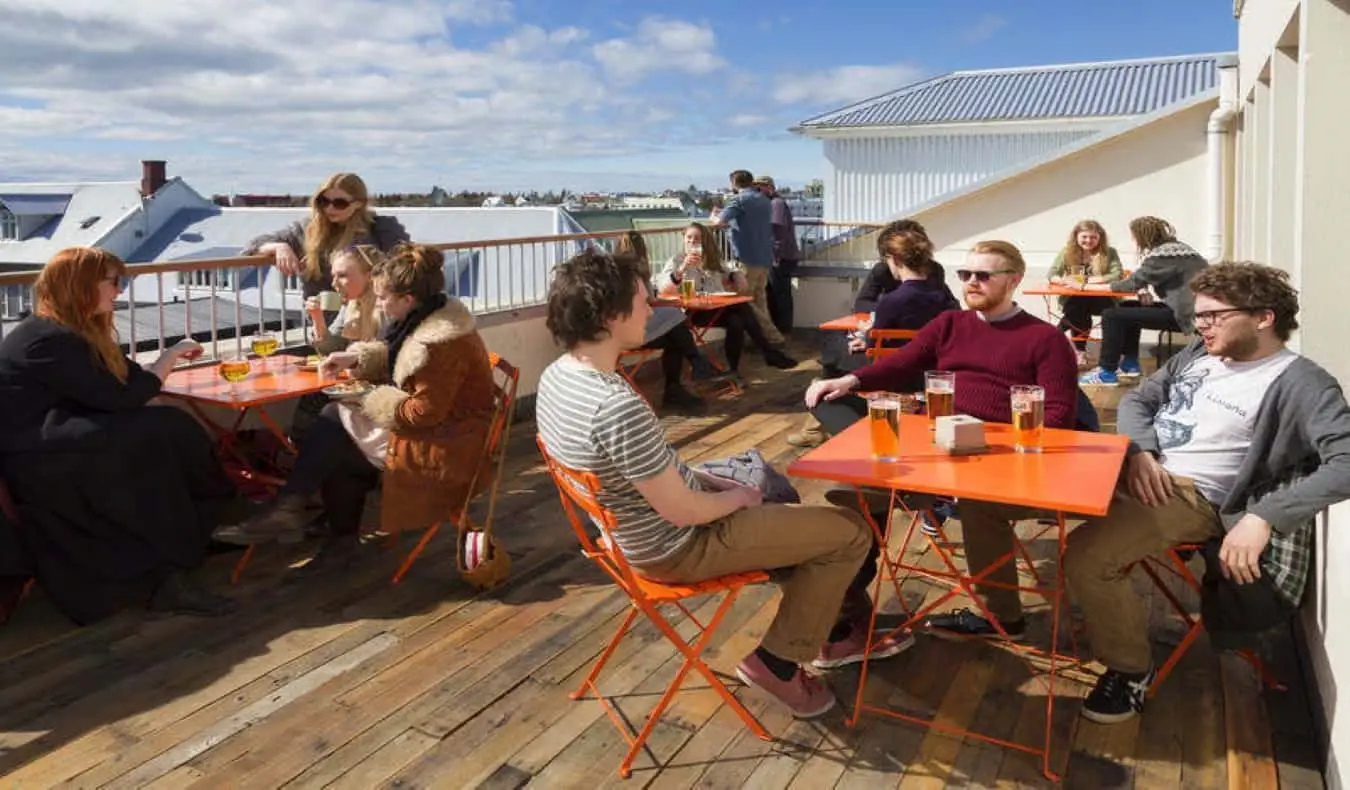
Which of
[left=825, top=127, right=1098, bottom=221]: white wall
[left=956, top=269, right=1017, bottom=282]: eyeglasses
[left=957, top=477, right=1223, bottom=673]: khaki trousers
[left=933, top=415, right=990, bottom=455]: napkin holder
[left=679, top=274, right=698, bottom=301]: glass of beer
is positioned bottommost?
[left=957, top=477, right=1223, bottom=673]: khaki trousers

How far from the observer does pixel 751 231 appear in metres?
9.78

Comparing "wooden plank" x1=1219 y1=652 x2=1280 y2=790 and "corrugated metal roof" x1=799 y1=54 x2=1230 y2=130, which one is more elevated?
"corrugated metal roof" x1=799 y1=54 x2=1230 y2=130

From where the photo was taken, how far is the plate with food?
13.8 feet

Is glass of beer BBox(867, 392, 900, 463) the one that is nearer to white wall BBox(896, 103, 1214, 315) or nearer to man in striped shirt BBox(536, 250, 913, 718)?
man in striped shirt BBox(536, 250, 913, 718)

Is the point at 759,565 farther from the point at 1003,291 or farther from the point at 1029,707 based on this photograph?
the point at 1003,291

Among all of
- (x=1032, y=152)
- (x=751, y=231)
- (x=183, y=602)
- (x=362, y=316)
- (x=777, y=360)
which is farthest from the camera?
(x=1032, y=152)

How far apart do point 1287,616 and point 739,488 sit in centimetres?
146

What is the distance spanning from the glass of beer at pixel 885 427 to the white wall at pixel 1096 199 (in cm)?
839

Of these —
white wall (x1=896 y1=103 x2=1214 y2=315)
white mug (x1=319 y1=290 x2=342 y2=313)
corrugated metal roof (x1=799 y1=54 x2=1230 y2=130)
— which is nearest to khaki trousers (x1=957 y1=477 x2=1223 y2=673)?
white mug (x1=319 y1=290 x2=342 y2=313)

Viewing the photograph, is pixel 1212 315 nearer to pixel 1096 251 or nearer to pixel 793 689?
pixel 793 689

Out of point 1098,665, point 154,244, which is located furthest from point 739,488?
point 154,244

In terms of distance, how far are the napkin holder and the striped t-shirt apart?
719mm

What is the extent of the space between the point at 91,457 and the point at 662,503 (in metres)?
2.23

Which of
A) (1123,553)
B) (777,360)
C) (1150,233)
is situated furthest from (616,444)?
(777,360)
